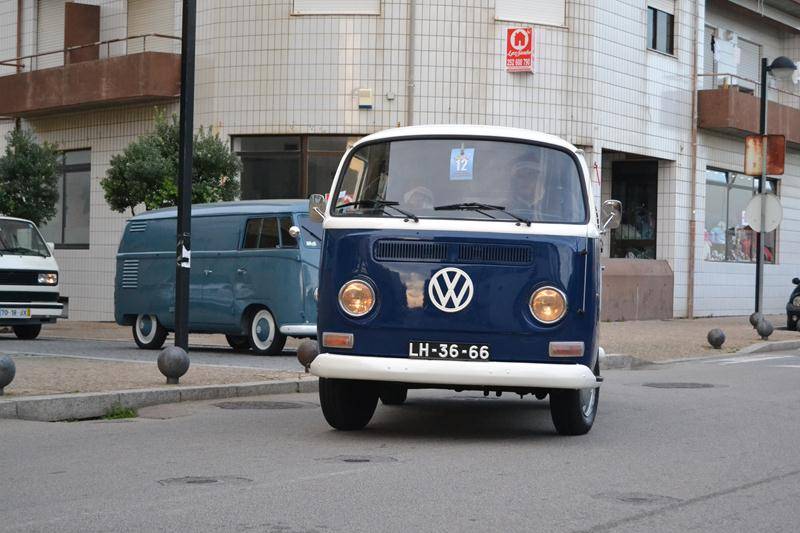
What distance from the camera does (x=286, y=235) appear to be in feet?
61.9

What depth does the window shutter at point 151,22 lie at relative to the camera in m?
29.3

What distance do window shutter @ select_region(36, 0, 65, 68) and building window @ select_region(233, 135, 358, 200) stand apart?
6.76 metres

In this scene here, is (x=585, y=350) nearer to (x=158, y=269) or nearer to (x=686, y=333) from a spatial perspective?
(x=158, y=269)

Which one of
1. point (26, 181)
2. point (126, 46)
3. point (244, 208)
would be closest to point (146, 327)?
point (244, 208)

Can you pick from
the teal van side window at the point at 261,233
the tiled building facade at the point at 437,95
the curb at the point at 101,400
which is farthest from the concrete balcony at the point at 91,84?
the curb at the point at 101,400

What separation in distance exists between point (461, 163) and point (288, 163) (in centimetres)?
1839

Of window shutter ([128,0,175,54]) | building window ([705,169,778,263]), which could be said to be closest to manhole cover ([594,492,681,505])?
window shutter ([128,0,175,54])

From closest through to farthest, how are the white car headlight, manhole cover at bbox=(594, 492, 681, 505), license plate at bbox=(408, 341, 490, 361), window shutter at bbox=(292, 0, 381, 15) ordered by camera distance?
manhole cover at bbox=(594, 492, 681, 505) → license plate at bbox=(408, 341, 490, 361) → the white car headlight → window shutter at bbox=(292, 0, 381, 15)

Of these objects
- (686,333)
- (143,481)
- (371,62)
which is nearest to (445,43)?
(371,62)

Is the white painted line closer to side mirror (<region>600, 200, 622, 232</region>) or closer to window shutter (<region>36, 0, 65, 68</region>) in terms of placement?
side mirror (<region>600, 200, 622, 232</region>)

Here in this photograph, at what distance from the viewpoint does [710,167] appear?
34.1 m

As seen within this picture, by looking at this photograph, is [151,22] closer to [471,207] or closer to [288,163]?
[288,163]

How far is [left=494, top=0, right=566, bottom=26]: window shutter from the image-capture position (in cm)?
2777

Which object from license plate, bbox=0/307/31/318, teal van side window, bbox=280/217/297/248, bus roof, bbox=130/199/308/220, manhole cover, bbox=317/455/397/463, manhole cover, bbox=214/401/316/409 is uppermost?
bus roof, bbox=130/199/308/220
